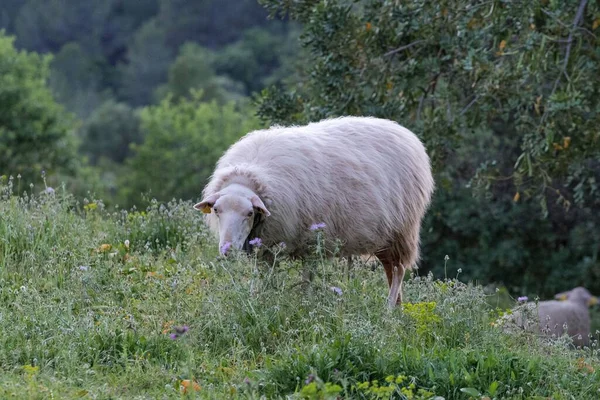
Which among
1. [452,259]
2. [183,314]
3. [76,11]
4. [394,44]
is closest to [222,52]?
[76,11]

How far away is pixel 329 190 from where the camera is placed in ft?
25.0

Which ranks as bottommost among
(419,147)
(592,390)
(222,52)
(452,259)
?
(222,52)

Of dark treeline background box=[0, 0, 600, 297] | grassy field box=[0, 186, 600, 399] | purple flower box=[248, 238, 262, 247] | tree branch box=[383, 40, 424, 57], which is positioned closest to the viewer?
grassy field box=[0, 186, 600, 399]

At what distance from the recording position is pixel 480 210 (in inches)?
837

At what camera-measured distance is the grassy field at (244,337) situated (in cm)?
546

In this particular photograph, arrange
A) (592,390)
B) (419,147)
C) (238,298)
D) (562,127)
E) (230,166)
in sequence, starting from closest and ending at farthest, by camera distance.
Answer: (592,390) → (238,298) → (230,166) → (419,147) → (562,127)

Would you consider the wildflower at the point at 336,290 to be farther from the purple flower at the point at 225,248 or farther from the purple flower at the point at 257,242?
the purple flower at the point at 225,248

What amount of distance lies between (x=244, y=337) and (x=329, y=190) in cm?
182

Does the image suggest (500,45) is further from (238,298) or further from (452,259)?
(452,259)

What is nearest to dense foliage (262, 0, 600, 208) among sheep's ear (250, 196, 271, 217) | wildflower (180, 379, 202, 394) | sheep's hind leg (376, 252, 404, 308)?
sheep's hind leg (376, 252, 404, 308)

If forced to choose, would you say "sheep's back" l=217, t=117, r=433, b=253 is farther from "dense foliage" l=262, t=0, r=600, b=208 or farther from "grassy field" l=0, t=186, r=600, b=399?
"dense foliage" l=262, t=0, r=600, b=208

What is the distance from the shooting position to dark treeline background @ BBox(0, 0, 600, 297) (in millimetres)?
10086

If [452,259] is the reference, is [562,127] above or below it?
above

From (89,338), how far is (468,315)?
8.14 feet
